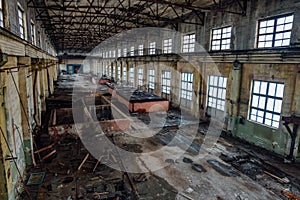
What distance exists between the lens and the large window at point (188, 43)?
43.4ft

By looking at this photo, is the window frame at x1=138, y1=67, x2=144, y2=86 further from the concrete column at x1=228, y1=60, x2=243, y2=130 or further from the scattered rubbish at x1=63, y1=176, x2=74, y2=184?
the scattered rubbish at x1=63, y1=176, x2=74, y2=184

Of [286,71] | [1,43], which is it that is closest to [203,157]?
[286,71]

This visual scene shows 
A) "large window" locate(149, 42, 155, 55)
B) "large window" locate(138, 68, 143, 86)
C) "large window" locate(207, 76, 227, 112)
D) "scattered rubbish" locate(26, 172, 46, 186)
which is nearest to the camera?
"scattered rubbish" locate(26, 172, 46, 186)

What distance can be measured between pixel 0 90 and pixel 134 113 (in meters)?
9.70

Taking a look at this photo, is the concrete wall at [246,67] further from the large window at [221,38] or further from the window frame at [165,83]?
the window frame at [165,83]

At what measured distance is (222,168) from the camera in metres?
6.78

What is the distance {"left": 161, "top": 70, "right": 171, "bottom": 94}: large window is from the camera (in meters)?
15.9

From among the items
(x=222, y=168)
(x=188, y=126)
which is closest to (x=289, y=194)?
(x=222, y=168)

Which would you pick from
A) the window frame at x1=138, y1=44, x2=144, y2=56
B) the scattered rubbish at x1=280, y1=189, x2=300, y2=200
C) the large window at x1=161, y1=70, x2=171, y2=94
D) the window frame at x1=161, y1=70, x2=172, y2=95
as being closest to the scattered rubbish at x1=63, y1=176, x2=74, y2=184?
the scattered rubbish at x1=280, y1=189, x2=300, y2=200

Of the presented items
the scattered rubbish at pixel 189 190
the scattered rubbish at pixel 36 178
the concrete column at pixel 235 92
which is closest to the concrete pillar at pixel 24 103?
the scattered rubbish at pixel 36 178

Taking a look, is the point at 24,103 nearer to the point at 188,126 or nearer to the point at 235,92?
the point at 188,126

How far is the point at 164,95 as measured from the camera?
54.8 feet

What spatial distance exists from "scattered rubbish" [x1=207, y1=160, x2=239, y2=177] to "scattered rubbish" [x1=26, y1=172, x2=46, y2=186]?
5.73 metres

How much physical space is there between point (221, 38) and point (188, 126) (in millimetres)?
5370
